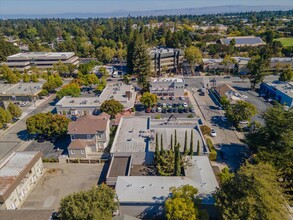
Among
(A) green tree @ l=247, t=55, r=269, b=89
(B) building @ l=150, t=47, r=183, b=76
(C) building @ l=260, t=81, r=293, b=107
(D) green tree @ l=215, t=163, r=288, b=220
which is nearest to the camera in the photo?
(D) green tree @ l=215, t=163, r=288, b=220

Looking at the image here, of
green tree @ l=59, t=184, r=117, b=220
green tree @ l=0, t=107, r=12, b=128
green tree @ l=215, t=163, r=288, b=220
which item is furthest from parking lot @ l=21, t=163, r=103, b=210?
green tree @ l=215, t=163, r=288, b=220

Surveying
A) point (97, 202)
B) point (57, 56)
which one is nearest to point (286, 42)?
point (57, 56)

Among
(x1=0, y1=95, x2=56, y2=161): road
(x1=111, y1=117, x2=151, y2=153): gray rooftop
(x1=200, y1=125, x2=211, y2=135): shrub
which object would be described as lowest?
(x1=0, y1=95, x2=56, y2=161): road

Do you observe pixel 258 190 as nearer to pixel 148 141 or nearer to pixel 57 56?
pixel 148 141

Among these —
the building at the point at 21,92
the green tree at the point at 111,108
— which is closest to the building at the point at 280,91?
the green tree at the point at 111,108

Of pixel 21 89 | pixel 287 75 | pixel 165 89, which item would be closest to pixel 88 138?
pixel 165 89

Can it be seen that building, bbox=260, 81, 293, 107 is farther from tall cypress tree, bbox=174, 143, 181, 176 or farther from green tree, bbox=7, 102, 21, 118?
green tree, bbox=7, 102, 21, 118

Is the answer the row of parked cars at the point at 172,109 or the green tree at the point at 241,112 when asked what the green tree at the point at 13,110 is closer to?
the row of parked cars at the point at 172,109
